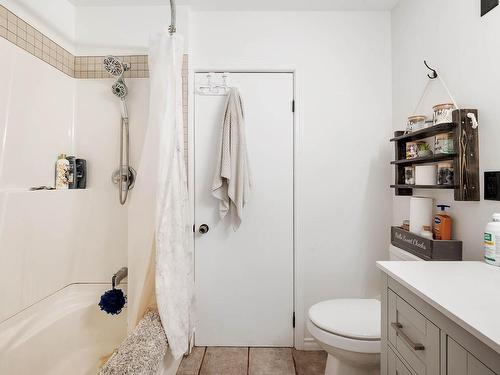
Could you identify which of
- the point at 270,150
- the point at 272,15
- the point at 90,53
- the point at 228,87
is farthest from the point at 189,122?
the point at 272,15

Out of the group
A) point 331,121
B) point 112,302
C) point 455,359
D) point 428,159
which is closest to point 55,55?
point 112,302

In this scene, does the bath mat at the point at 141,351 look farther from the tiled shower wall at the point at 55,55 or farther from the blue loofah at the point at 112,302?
the tiled shower wall at the point at 55,55

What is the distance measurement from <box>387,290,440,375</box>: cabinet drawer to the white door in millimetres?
988

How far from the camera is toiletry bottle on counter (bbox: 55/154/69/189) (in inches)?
64.7

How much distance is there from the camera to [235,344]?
74.7 inches

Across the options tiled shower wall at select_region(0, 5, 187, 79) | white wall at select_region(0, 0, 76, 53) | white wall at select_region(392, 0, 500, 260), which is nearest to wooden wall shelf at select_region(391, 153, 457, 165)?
white wall at select_region(392, 0, 500, 260)

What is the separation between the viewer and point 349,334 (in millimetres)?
1220

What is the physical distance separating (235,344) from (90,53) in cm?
225

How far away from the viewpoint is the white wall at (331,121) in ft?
6.10

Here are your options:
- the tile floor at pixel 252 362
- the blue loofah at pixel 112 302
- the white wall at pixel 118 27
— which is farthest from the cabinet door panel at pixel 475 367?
the white wall at pixel 118 27

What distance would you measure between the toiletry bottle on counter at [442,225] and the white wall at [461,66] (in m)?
0.04

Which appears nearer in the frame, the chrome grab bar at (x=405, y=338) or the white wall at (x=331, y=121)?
the chrome grab bar at (x=405, y=338)

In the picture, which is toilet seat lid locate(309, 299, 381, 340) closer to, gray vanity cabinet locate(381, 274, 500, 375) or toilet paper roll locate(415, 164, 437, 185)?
gray vanity cabinet locate(381, 274, 500, 375)

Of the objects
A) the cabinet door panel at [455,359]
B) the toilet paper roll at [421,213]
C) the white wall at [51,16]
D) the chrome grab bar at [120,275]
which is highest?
the white wall at [51,16]
